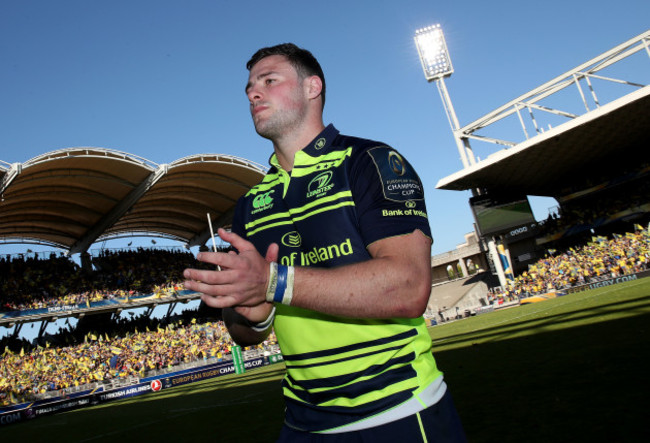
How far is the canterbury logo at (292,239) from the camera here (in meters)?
2.04

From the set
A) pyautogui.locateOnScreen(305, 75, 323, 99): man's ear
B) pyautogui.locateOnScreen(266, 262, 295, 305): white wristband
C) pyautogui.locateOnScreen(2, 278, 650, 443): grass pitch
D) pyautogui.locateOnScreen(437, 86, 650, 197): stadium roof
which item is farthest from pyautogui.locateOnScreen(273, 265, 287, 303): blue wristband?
pyautogui.locateOnScreen(437, 86, 650, 197): stadium roof

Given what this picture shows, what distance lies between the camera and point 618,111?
26.5 m

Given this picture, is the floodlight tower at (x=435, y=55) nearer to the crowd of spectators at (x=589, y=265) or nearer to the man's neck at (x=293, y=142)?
the crowd of spectators at (x=589, y=265)

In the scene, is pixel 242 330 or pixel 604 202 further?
pixel 604 202

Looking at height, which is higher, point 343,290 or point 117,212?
point 117,212

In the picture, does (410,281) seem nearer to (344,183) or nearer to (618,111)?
(344,183)

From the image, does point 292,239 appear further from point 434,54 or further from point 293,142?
point 434,54

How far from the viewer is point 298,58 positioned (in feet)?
7.80

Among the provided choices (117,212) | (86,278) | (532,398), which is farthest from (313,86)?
(86,278)

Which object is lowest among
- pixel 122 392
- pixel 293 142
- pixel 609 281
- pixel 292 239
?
pixel 609 281

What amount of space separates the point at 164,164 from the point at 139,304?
11259 millimetres

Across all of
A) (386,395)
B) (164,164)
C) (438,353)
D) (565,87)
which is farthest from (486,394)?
(565,87)

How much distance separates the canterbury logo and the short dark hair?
0.84 metres

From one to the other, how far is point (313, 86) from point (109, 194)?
104 ft
